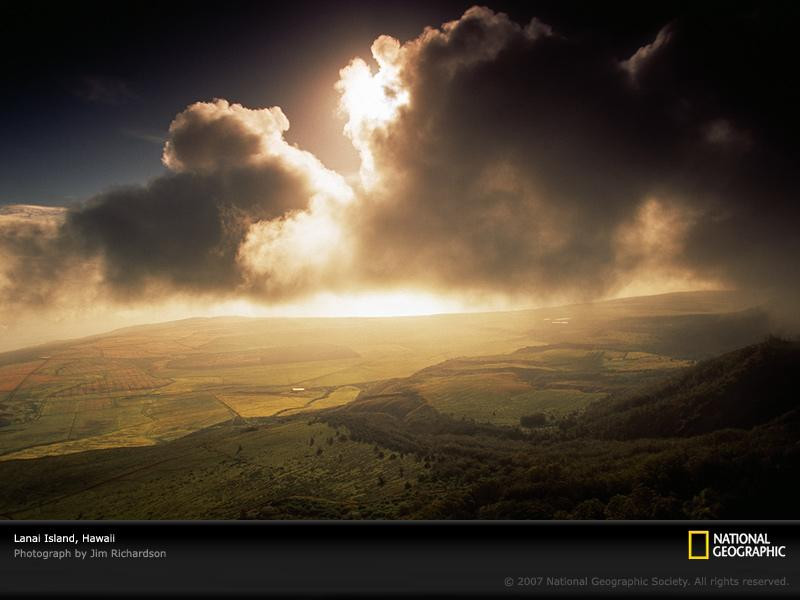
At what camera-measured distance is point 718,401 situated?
32.8m

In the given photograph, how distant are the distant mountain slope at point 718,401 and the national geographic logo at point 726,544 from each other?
3266cm

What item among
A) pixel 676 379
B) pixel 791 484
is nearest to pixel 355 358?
pixel 676 379

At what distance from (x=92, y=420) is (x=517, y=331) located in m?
90.8

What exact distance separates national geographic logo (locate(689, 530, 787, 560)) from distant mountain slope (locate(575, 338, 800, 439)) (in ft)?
107

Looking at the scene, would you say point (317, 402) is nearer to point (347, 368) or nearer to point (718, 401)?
point (347, 368)

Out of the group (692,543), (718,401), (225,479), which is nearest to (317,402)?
(225,479)

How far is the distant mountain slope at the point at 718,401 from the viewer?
98.6ft

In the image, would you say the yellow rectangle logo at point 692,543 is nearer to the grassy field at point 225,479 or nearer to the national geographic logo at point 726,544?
the national geographic logo at point 726,544

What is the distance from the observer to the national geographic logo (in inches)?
201

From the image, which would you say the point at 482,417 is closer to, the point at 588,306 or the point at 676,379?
the point at 676,379

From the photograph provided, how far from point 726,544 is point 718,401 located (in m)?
37.0

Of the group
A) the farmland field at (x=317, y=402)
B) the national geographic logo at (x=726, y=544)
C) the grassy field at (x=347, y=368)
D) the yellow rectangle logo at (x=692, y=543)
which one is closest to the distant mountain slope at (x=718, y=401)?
the farmland field at (x=317, y=402)

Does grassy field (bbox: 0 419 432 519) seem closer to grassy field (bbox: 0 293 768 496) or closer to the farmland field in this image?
the farmland field

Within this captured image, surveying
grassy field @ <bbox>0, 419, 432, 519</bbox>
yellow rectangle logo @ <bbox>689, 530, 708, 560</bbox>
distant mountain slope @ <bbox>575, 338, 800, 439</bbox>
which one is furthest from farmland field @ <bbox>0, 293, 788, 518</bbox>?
yellow rectangle logo @ <bbox>689, 530, 708, 560</bbox>
